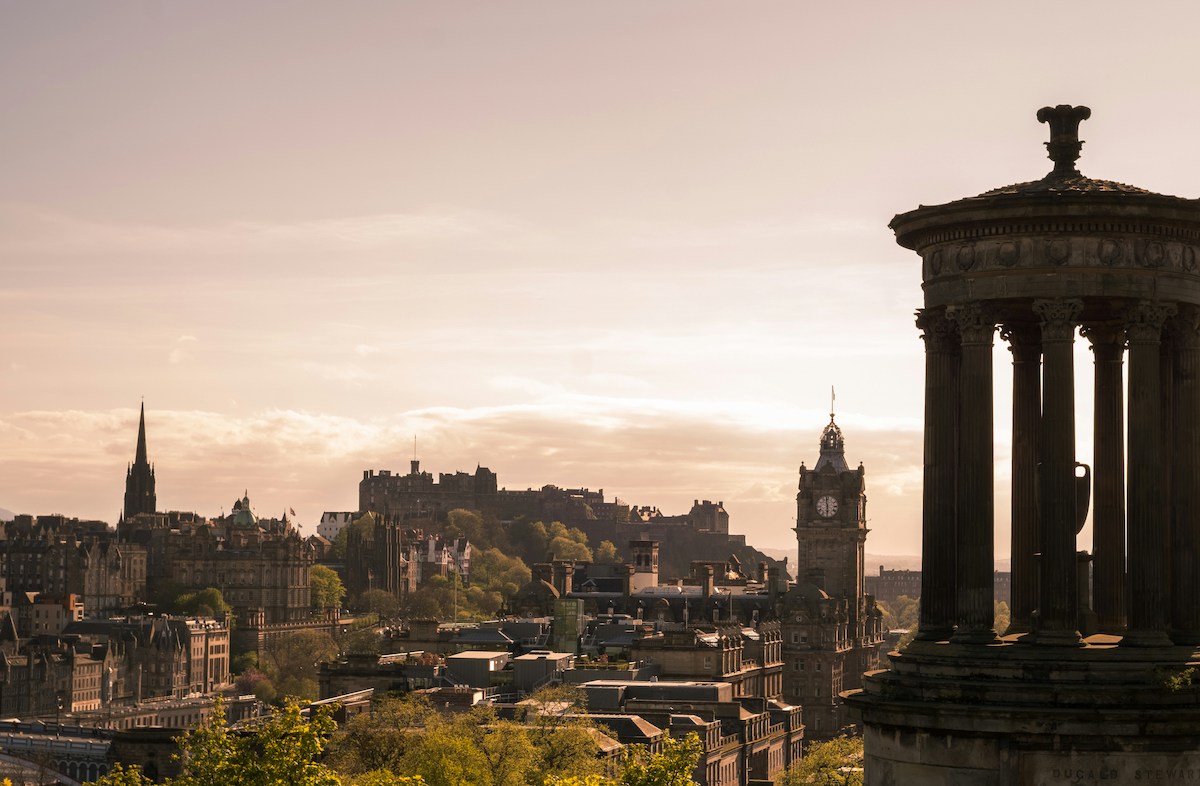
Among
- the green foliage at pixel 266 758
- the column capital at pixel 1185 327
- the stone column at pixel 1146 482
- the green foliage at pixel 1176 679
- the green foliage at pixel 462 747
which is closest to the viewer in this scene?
the green foliage at pixel 1176 679

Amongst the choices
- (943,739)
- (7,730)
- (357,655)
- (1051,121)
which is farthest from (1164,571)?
(7,730)

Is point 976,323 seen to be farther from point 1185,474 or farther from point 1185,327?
point 1185,474

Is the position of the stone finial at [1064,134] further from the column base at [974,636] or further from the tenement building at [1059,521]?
the column base at [974,636]

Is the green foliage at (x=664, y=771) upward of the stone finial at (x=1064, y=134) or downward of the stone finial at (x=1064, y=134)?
downward

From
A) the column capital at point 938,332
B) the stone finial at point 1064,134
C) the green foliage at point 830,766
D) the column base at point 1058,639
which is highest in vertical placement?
the stone finial at point 1064,134

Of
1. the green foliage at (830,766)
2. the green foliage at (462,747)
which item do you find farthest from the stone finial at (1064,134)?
the green foliage at (830,766)

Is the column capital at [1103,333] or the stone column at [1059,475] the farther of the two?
the column capital at [1103,333]

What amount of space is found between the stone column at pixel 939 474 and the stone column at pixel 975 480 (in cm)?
22

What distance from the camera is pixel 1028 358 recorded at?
3225 cm

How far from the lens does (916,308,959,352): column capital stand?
3102 cm

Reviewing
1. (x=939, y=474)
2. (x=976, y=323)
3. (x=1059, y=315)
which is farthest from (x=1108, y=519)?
(x=976, y=323)

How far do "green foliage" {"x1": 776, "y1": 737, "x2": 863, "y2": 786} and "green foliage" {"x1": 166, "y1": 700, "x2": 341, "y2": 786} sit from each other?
5007 centimetres

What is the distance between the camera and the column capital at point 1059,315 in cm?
2998

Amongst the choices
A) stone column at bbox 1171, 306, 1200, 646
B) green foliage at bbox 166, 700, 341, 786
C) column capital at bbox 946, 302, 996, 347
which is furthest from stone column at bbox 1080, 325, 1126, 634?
green foliage at bbox 166, 700, 341, 786
